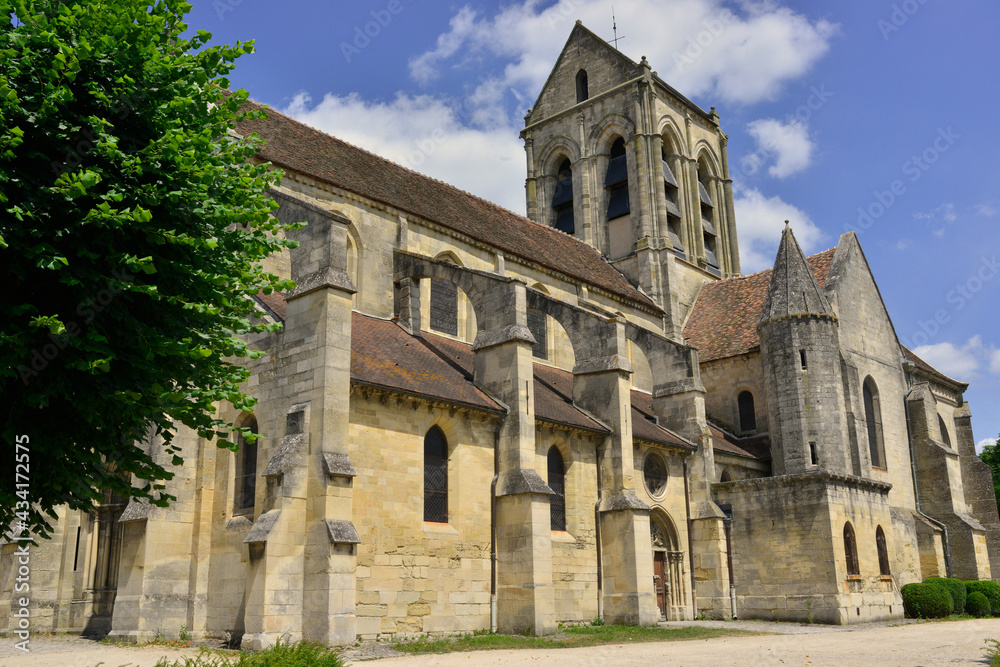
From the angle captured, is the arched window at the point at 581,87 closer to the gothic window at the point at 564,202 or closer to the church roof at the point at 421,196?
the gothic window at the point at 564,202

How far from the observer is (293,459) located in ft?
47.3

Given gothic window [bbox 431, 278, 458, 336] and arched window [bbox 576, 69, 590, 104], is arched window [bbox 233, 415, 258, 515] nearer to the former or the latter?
gothic window [bbox 431, 278, 458, 336]

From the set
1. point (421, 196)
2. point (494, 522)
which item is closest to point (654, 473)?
point (494, 522)

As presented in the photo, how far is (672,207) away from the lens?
36.1 m

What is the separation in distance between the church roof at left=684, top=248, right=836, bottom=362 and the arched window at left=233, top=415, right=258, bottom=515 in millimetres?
18155

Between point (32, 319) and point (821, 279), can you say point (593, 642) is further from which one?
point (821, 279)

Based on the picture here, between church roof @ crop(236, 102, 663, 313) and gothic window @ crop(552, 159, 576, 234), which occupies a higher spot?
gothic window @ crop(552, 159, 576, 234)

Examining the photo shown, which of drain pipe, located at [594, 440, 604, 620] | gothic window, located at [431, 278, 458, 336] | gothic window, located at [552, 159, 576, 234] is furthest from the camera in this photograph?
gothic window, located at [552, 159, 576, 234]

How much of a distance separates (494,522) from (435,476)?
70.5 inches

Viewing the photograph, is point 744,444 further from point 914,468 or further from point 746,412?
point 914,468

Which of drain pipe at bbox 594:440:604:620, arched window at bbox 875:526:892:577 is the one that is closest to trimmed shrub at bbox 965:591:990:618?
arched window at bbox 875:526:892:577

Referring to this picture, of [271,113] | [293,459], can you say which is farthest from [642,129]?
[293,459]

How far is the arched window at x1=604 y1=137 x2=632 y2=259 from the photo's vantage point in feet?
116

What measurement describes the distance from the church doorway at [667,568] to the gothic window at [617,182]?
1620cm
